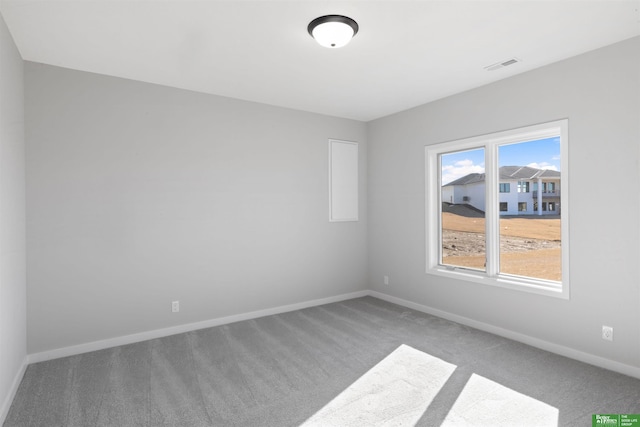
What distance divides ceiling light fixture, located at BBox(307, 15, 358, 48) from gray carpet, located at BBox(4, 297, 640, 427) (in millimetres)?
2628

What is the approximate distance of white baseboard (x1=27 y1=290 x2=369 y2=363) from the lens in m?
3.14

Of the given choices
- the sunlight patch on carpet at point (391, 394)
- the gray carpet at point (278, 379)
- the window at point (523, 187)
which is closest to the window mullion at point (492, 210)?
the window at point (523, 187)

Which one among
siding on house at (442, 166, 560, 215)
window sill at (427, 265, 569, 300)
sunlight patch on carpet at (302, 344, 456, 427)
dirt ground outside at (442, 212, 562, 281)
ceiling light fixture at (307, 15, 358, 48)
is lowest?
sunlight patch on carpet at (302, 344, 456, 427)

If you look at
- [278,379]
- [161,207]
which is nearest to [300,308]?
[278,379]

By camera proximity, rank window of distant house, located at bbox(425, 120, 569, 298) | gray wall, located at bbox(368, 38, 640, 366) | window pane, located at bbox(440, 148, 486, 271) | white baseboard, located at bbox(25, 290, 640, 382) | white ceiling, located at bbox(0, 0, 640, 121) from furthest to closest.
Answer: window pane, located at bbox(440, 148, 486, 271) → window of distant house, located at bbox(425, 120, 569, 298) → white baseboard, located at bbox(25, 290, 640, 382) → gray wall, located at bbox(368, 38, 640, 366) → white ceiling, located at bbox(0, 0, 640, 121)

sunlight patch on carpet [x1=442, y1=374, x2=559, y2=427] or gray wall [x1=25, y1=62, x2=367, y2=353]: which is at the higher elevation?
gray wall [x1=25, y1=62, x2=367, y2=353]

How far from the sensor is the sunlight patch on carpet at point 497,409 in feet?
7.22

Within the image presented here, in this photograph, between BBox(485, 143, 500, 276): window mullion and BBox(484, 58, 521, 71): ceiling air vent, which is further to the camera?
BBox(485, 143, 500, 276): window mullion

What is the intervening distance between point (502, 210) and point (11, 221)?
4.54 m

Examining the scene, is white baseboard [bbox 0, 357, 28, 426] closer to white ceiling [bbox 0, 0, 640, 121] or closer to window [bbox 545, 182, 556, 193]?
white ceiling [bbox 0, 0, 640, 121]

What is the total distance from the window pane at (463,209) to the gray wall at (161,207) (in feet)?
5.22
